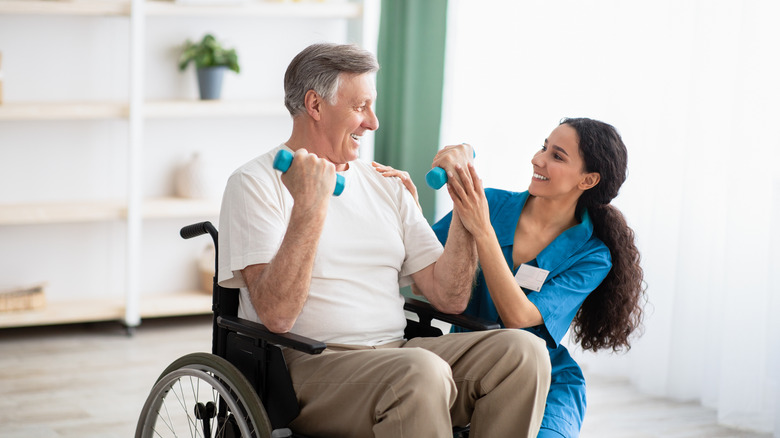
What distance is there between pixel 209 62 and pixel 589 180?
2.29 metres

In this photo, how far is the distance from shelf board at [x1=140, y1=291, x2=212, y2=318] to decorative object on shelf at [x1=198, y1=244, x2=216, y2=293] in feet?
0.18

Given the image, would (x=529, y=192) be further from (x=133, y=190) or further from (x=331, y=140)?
(x=133, y=190)

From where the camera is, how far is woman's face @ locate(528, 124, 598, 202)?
2.24 m

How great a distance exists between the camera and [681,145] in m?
3.24

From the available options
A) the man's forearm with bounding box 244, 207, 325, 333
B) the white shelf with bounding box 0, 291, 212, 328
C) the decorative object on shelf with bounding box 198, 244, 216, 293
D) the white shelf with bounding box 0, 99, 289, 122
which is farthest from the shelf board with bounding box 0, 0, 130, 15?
the man's forearm with bounding box 244, 207, 325, 333

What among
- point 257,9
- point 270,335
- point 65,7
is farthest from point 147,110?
point 270,335

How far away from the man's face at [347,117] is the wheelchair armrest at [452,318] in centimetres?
37

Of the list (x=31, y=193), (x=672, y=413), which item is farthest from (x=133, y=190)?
(x=672, y=413)

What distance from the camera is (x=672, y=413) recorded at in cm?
318

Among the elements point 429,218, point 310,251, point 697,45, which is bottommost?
point 429,218

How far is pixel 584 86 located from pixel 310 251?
1.99m

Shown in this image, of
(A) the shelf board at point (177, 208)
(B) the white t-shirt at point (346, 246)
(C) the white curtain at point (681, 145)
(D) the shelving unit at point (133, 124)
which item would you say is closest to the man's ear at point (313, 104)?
(B) the white t-shirt at point (346, 246)

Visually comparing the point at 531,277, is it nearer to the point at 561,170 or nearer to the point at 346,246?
the point at 561,170

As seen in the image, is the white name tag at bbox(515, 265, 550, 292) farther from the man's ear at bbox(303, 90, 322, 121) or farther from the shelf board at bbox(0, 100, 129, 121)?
the shelf board at bbox(0, 100, 129, 121)
